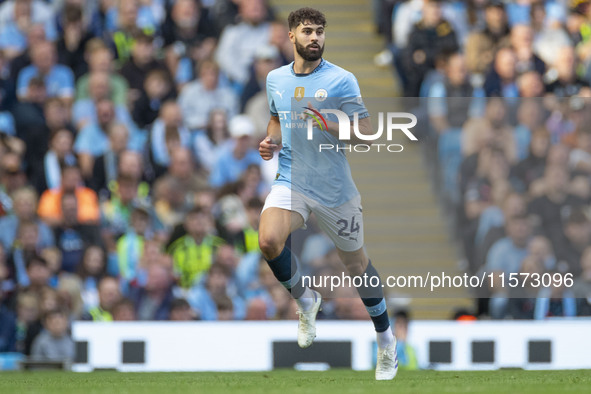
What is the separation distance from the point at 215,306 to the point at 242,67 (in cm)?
424

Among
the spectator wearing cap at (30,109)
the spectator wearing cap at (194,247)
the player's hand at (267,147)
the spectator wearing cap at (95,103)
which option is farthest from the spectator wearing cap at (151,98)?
the player's hand at (267,147)

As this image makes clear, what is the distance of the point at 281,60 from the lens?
16156mm

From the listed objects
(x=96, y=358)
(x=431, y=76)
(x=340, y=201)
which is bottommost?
(x=96, y=358)

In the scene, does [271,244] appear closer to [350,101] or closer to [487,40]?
[350,101]

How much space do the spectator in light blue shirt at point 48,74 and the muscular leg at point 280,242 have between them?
689 centimetres

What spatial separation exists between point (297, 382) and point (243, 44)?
747 cm

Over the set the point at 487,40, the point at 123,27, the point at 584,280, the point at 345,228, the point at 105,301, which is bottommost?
the point at 105,301

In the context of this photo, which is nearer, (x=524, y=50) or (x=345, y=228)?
(x=345, y=228)

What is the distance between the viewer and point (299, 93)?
954 centimetres

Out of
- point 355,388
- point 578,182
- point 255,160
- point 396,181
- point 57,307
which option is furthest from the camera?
point 255,160

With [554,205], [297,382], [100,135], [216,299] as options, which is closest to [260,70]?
[100,135]

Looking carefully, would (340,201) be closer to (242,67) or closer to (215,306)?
(215,306)

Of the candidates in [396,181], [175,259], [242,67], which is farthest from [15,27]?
[396,181]

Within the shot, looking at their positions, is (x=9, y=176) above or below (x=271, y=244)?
above
